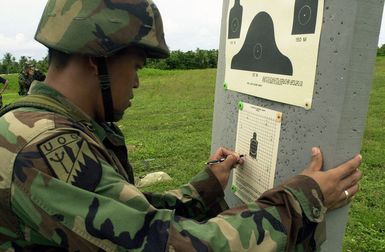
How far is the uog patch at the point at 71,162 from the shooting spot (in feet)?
3.76

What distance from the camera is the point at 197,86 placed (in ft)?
51.2

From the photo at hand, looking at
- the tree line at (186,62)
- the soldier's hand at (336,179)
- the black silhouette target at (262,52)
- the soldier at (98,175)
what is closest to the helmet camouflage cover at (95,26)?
the soldier at (98,175)

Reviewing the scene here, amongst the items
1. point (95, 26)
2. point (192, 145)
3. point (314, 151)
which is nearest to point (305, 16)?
point (314, 151)

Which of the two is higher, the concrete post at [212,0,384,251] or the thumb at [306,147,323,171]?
the concrete post at [212,0,384,251]

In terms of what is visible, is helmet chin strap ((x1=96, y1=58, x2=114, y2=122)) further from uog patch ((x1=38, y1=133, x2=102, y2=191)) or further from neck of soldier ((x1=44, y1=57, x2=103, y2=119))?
uog patch ((x1=38, y1=133, x2=102, y2=191))

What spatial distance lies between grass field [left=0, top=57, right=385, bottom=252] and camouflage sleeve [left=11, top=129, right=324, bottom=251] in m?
2.47

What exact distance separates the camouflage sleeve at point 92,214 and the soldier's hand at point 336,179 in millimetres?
209

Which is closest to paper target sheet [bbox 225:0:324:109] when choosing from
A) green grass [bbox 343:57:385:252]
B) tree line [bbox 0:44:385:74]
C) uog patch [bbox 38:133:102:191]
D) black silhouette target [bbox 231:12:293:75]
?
black silhouette target [bbox 231:12:293:75]

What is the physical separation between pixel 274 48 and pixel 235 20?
0.37 meters

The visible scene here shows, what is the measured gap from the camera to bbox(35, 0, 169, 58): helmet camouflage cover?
1.39 meters

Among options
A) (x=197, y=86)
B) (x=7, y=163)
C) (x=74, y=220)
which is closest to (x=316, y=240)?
(x=74, y=220)

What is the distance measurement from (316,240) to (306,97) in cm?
48

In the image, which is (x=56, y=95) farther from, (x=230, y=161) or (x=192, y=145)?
(x=192, y=145)

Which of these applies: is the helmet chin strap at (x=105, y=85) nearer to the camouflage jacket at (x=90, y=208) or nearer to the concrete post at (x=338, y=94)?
the camouflage jacket at (x=90, y=208)
